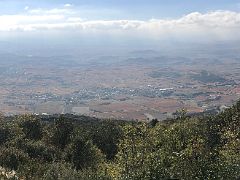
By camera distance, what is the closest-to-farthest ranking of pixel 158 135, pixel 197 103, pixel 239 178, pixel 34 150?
pixel 239 178, pixel 158 135, pixel 34 150, pixel 197 103

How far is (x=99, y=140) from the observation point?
202ft

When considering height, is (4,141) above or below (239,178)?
below

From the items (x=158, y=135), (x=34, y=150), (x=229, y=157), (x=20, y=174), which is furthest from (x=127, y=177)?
(x=34, y=150)

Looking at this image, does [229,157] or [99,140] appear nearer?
[229,157]

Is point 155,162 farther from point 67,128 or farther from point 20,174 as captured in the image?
point 67,128

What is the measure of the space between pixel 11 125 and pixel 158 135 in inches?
1003

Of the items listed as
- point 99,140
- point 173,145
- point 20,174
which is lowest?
point 99,140

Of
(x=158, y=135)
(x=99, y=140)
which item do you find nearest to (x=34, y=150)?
(x=99, y=140)

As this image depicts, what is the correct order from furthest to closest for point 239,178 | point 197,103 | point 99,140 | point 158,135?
point 197,103 < point 99,140 < point 158,135 < point 239,178

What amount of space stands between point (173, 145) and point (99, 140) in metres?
29.8

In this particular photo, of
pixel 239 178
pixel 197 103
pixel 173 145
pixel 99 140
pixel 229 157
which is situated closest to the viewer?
pixel 239 178

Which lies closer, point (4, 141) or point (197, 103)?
point (4, 141)

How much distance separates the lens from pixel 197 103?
187125 mm

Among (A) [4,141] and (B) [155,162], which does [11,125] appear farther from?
(B) [155,162]
